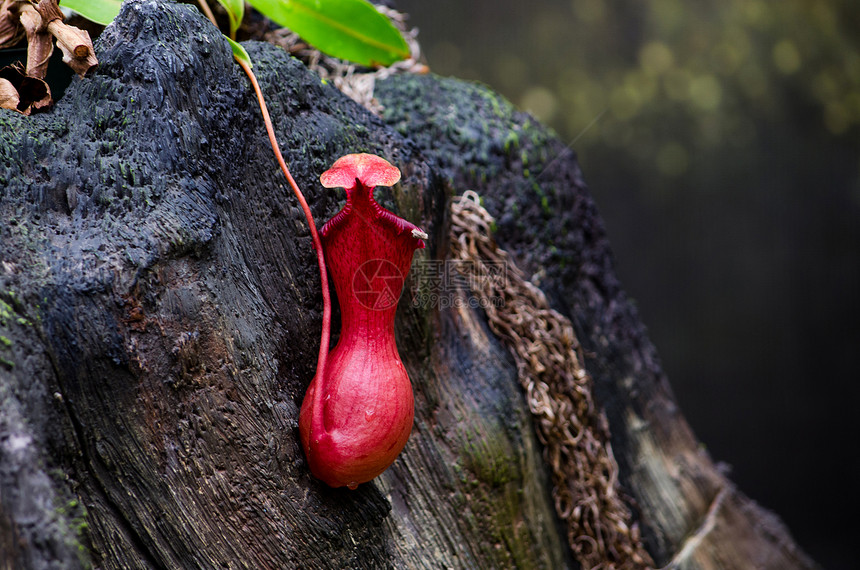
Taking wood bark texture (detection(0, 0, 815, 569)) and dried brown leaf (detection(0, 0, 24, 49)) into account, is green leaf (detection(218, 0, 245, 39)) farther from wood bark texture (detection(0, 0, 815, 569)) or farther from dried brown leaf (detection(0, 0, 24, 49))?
dried brown leaf (detection(0, 0, 24, 49))

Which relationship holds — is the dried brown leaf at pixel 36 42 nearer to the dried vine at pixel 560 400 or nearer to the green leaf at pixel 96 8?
the green leaf at pixel 96 8

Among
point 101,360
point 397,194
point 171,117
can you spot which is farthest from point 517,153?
point 101,360

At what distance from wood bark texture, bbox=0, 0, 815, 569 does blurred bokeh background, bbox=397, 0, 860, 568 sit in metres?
1.68

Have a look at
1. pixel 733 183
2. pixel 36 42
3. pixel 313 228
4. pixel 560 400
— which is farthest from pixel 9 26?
pixel 733 183

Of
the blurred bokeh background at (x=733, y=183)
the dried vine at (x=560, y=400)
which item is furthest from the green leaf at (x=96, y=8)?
the blurred bokeh background at (x=733, y=183)

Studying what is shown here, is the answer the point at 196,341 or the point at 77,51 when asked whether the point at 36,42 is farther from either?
the point at 196,341

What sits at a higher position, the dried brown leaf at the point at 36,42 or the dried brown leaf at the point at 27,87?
the dried brown leaf at the point at 36,42

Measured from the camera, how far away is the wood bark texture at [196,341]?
653 millimetres

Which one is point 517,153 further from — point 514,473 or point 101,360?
point 101,360

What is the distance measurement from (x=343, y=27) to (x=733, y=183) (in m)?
1.93

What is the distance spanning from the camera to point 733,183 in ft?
8.31

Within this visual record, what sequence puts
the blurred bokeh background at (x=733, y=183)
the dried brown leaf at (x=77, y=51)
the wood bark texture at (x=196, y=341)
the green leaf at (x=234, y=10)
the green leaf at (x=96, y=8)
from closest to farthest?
the wood bark texture at (x=196, y=341)
the dried brown leaf at (x=77, y=51)
the green leaf at (x=96, y=8)
the green leaf at (x=234, y=10)
the blurred bokeh background at (x=733, y=183)

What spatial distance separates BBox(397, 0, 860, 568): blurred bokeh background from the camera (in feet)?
7.93

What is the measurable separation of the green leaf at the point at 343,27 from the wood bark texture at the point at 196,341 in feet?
0.73
